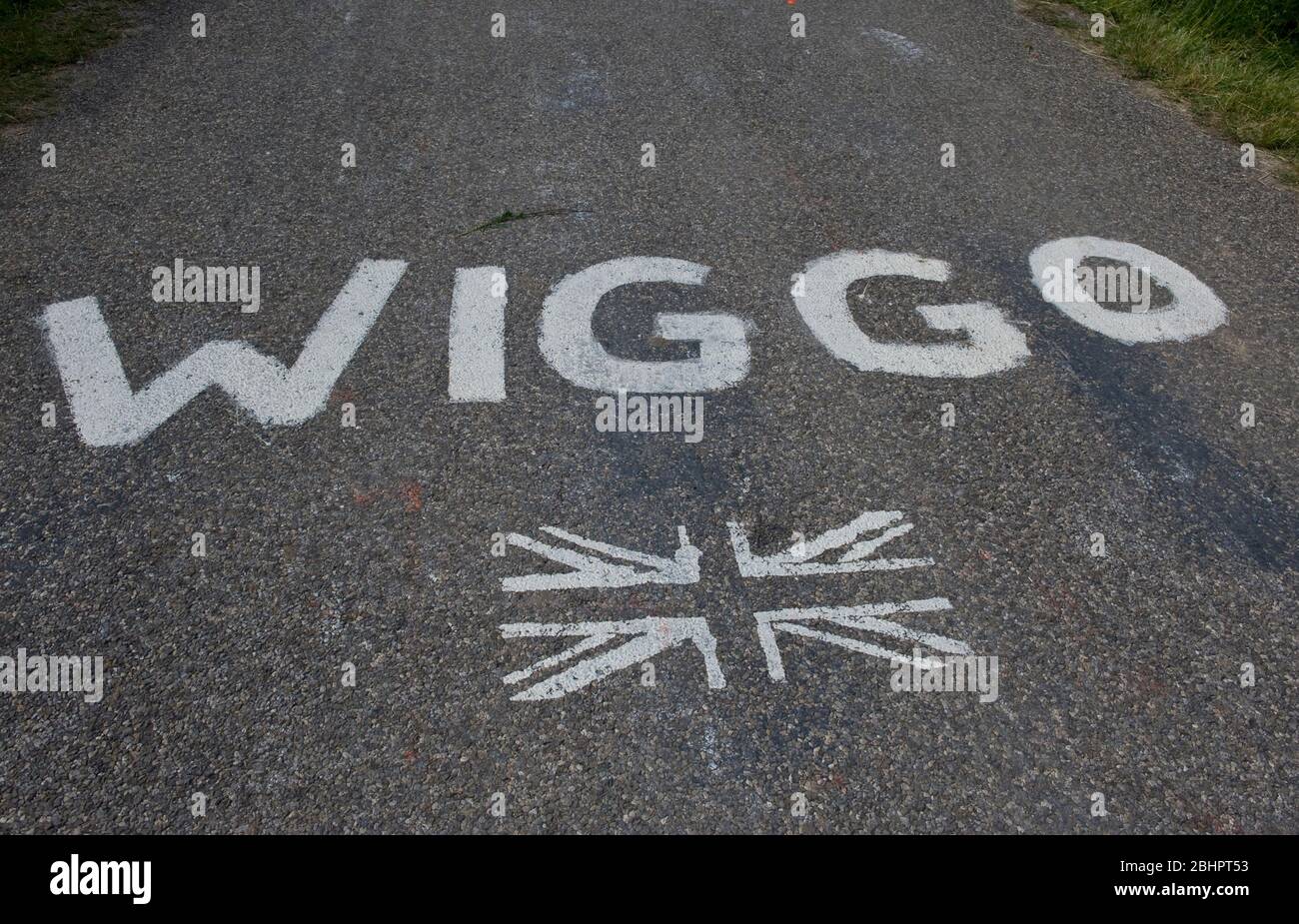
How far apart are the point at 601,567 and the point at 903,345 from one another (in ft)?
6.36

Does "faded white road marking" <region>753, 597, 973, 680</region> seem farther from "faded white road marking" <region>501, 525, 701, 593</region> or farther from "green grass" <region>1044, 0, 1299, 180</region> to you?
"green grass" <region>1044, 0, 1299, 180</region>

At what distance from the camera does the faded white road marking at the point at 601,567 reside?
3.28 meters

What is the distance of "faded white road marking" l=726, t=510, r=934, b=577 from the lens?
3.35 metres

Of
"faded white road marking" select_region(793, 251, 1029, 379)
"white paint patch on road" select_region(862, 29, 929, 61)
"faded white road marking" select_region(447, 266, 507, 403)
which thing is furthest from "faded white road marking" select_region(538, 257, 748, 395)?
"white paint patch on road" select_region(862, 29, 929, 61)

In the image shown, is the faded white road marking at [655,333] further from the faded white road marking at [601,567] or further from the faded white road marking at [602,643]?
the faded white road marking at [602,643]

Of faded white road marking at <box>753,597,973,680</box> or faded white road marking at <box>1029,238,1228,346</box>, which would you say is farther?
faded white road marking at <box>1029,238,1228,346</box>

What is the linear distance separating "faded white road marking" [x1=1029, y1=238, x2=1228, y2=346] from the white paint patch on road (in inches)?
108

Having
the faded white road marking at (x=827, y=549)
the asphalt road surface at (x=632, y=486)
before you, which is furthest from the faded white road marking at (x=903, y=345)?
the faded white road marking at (x=827, y=549)

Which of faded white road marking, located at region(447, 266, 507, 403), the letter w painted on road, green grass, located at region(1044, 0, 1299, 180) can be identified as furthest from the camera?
green grass, located at region(1044, 0, 1299, 180)

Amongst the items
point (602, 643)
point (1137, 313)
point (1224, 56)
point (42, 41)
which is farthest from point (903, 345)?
point (42, 41)

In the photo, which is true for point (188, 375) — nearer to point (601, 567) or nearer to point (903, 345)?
point (601, 567)

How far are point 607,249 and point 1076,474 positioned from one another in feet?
8.25

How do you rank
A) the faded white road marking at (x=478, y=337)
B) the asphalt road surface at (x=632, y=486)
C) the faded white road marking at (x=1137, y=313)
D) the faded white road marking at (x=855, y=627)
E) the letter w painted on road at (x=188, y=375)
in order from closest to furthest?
the asphalt road surface at (x=632, y=486)
the faded white road marking at (x=855, y=627)
the letter w painted on road at (x=188, y=375)
the faded white road marking at (x=478, y=337)
the faded white road marking at (x=1137, y=313)

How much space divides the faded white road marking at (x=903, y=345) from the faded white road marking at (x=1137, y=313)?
45 cm
